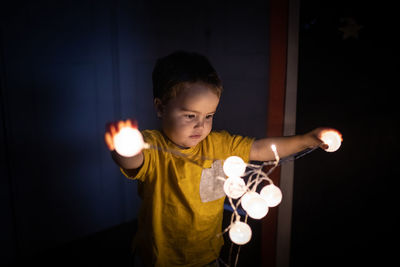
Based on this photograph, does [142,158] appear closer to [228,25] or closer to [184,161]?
[184,161]

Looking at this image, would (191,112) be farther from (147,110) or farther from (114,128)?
(147,110)

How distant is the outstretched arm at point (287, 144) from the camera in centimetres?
84

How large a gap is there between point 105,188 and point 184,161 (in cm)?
118

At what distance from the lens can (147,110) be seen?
195 cm

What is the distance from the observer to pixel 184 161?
92cm

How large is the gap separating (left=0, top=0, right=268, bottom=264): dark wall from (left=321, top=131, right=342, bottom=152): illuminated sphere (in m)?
0.53

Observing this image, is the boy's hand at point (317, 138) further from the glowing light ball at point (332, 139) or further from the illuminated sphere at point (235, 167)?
the illuminated sphere at point (235, 167)

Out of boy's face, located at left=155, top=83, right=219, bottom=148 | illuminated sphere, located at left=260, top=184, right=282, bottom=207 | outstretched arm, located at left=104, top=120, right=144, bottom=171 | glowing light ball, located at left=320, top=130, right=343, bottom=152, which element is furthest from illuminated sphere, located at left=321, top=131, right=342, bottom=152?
outstretched arm, located at left=104, top=120, right=144, bottom=171

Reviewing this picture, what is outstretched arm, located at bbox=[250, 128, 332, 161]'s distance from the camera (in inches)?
33.0

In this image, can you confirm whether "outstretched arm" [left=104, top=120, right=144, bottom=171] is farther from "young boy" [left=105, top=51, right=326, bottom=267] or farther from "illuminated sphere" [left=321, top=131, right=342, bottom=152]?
"illuminated sphere" [left=321, top=131, right=342, bottom=152]

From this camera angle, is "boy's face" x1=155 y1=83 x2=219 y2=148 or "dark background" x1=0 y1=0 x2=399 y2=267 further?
"dark background" x1=0 y1=0 x2=399 y2=267

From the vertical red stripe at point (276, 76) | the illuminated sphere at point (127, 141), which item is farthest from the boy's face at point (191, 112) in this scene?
the vertical red stripe at point (276, 76)

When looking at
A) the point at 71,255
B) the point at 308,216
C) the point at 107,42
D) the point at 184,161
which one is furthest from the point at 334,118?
the point at 71,255

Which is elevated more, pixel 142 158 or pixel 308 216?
pixel 142 158
